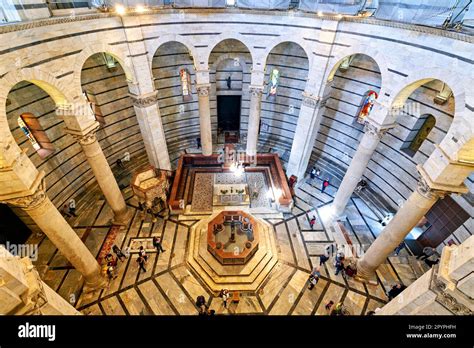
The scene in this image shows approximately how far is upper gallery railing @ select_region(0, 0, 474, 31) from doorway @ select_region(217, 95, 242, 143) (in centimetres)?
648

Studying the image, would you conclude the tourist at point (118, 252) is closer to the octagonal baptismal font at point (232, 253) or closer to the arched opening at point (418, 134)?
the octagonal baptismal font at point (232, 253)

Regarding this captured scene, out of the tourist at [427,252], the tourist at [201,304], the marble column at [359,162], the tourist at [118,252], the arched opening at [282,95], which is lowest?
the tourist at [201,304]

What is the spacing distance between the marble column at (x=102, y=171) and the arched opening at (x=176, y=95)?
512 centimetres

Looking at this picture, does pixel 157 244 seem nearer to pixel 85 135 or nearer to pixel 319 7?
pixel 85 135

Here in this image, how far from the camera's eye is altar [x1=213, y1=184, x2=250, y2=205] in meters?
13.2

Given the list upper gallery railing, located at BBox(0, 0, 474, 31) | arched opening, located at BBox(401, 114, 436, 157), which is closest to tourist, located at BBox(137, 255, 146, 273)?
upper gallery railing, located at BBox(0, 0, 474, 31)

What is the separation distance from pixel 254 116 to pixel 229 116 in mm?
4247

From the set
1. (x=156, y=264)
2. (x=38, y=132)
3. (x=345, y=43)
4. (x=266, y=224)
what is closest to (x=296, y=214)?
(x=266, y=224)

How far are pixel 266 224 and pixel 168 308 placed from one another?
5860mm

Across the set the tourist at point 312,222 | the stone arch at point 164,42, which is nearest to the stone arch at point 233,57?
the stone arch at point 164,42

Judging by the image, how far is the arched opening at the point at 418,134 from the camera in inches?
425

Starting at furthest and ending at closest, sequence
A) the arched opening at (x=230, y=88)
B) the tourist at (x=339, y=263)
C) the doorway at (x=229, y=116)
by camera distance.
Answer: the doorway at (x=229, y=116), the arched opening at (x=230, y=88), the tourist at (x=339, y=263)

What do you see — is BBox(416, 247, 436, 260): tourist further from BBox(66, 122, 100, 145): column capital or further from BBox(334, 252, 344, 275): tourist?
BBox(66, 122, 100, 145): column capital
